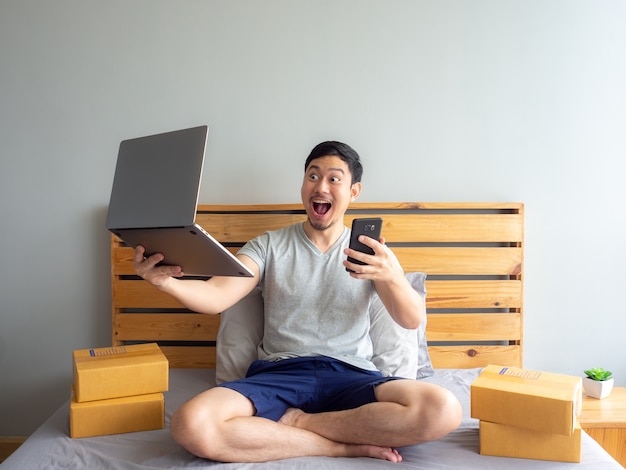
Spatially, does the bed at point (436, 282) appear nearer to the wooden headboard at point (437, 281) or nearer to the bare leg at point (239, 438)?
the wooden headboard at point (437, 281)

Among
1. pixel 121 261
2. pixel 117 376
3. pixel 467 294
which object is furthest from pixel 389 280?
pixel 121 261

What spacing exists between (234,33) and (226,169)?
1.66 feet

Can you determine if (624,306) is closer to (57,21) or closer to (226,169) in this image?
(226,169)

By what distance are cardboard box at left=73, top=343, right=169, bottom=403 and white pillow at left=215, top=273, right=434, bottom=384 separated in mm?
286

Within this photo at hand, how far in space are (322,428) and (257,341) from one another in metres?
0.53

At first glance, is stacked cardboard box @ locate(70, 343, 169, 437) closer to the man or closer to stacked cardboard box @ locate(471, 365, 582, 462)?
the man

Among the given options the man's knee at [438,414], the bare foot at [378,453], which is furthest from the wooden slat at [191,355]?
the man's knee at [438,414]

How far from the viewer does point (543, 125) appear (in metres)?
2.23

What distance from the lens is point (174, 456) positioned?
1.44 meters

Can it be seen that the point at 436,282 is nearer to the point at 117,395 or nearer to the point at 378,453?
the point at 378,453

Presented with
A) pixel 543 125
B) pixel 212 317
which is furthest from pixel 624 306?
pixel 212 317

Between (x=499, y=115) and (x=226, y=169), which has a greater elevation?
(x=499, y=115)

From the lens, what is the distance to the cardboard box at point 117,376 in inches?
62.8

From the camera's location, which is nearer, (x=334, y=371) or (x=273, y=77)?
(x=334, y=371)
